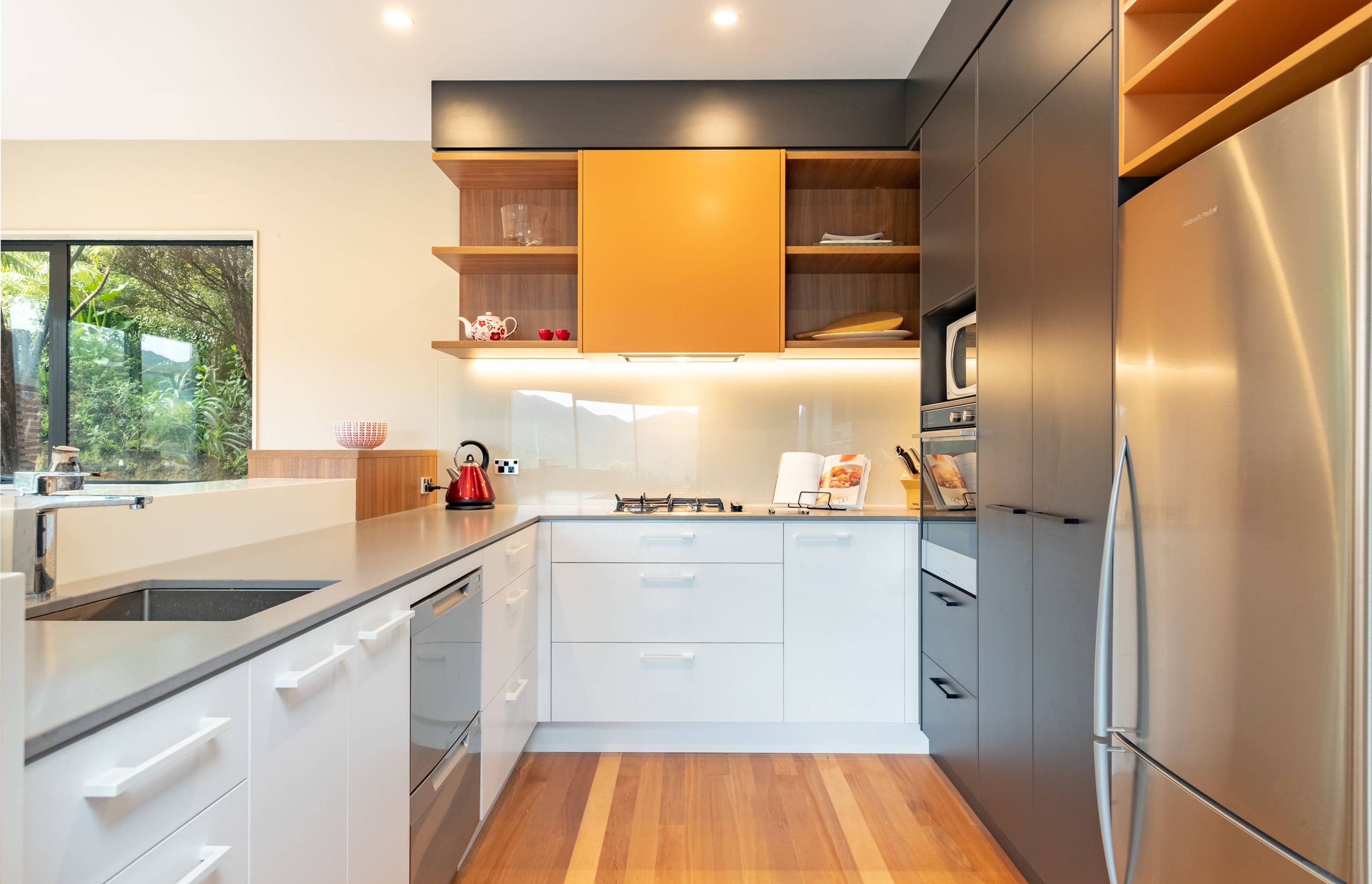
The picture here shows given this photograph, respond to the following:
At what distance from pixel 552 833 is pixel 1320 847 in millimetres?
1842

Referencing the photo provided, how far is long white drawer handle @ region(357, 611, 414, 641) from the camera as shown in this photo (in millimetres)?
1300

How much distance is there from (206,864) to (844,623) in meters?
2.27

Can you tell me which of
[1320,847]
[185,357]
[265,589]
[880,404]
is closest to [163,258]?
[185,357]

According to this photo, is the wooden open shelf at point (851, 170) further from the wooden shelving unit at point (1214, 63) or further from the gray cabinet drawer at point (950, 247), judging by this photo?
the wooden shelving unit at point (1214, 63)

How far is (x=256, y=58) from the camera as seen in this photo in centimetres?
276

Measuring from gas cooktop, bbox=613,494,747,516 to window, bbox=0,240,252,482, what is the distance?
6.06 ft

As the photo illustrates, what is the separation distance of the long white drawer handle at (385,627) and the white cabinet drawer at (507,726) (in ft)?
2.27

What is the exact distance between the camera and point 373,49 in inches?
106

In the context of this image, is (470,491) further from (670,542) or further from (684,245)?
(684,245)

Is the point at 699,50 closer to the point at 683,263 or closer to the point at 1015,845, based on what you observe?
the point at 683,263

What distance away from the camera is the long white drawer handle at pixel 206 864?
821 mm

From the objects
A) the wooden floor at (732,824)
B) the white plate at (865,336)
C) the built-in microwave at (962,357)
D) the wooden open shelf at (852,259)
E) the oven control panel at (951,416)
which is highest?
the wooden open shelf at (852,259)

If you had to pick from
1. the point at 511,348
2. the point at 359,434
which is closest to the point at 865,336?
the point at 511,348

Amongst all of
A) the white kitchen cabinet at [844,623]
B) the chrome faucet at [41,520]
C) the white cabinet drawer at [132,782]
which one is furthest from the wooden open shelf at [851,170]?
the white cabinet drawer at [132,782]
